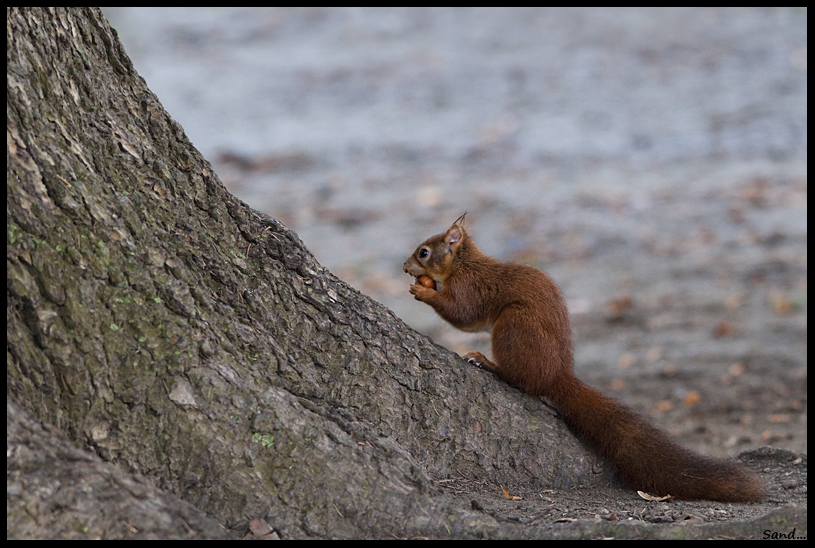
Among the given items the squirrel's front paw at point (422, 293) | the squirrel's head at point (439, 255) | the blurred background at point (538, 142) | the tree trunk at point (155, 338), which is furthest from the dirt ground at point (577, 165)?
the squirrel's head at point (439, 255)

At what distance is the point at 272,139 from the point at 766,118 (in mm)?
5719

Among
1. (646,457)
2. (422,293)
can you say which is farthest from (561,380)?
(422,293)

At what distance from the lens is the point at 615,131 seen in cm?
956

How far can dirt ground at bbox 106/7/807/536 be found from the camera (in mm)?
5141

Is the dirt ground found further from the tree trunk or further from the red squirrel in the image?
the tree trunk

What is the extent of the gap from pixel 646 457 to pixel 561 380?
0.38m

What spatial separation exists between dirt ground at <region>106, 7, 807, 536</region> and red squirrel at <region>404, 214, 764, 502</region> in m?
0.10

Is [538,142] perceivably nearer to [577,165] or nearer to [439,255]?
[577,165]

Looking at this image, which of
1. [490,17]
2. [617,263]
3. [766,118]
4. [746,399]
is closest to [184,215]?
[746,399]

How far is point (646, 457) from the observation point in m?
2.76

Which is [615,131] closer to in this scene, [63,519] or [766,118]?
[766,118]

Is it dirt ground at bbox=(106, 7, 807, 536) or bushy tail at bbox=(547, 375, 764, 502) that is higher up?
dirt ground at bbox=(106, 7, 807, 536)

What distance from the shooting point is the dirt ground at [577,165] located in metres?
5.14

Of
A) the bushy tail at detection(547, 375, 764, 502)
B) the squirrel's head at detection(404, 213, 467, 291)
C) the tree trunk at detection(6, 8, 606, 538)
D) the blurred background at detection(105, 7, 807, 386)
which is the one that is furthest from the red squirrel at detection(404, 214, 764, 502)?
the blurred background at detection(105, 7, 807, 386)
